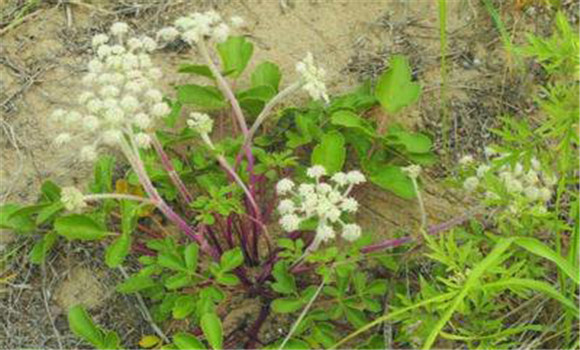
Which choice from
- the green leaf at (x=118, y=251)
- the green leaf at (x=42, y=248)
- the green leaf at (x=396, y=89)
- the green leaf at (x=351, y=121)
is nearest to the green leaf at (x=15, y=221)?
the green leaf at (x=42, y=248)

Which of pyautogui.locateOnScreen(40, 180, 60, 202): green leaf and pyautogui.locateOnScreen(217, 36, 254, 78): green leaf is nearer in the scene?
pyautogui.locateOnScreen(40, 180, 60, 202): green leaf

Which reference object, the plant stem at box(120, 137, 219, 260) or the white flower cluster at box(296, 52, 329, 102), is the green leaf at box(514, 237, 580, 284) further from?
the plant stem at box(120, 137, 219, 260)

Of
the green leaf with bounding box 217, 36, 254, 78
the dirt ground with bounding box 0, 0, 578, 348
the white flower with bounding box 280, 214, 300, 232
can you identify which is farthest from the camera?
the green leaf with bounding box 217, 36, 254, 78

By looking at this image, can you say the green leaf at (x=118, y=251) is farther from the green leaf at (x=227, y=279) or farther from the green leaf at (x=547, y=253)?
the green leaf at (x=547, y=253)

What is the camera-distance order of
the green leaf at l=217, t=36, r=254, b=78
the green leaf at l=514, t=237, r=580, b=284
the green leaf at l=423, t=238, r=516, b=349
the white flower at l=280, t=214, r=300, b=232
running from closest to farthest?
the green leaf at l=423, t=238, r=516, b=349 → the green leaf at l=514, t=237, r=580, b=284 → the white flower at l=280, t=214, r=300, b=232 → the green leaf at l=217, t=36, r=254, b=78

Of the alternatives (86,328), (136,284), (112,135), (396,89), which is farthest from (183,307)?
(396,89)

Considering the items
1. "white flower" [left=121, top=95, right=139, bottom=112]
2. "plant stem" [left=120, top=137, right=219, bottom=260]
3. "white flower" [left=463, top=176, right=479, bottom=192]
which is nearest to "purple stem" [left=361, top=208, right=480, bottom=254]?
Result: "white flower" [left=463, top=176, right=479, bottom=192]
